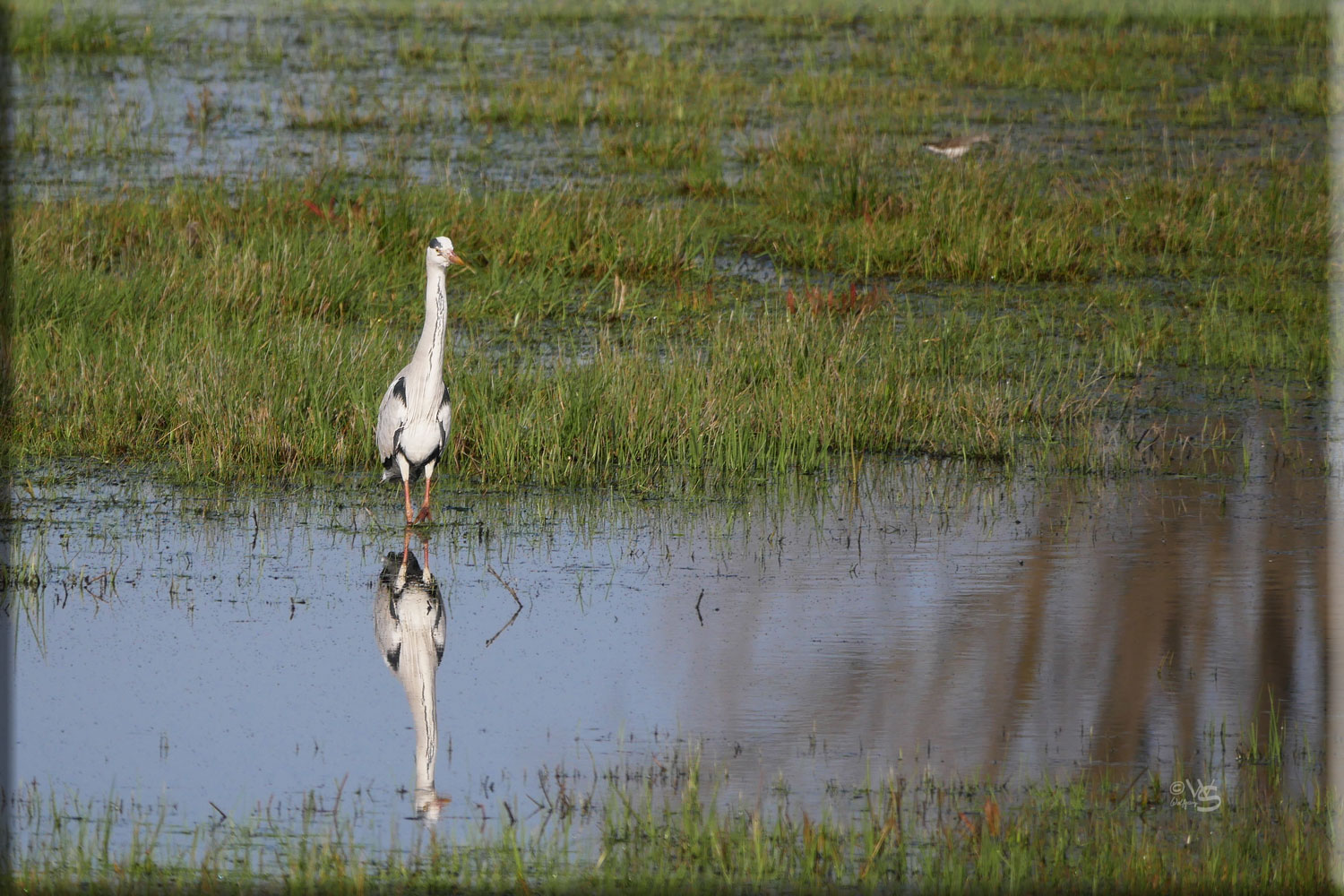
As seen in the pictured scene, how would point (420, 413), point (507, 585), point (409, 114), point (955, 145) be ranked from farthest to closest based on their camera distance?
1. point (409, 114)
2. point (955, 145)
3. point (420, 413)
4. point (507, 585)

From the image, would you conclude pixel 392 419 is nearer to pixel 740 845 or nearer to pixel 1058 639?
pixel 1058 639

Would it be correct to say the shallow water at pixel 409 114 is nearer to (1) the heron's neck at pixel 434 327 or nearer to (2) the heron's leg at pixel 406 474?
(1) the heron's neck at pixel 434 327

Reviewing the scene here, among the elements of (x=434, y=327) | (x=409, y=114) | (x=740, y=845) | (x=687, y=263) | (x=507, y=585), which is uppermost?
(x=409, y=114)

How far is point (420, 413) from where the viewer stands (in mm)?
7840

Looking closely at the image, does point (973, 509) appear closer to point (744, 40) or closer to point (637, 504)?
point (637, 504)

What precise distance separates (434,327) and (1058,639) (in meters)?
3.03

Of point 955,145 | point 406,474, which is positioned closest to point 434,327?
point 406,474

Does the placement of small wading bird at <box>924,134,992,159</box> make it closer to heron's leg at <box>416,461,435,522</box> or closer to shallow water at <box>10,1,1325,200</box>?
shallow water at <box>10,1,1325,200</box>

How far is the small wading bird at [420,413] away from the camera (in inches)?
308

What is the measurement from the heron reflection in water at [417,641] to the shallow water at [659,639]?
1.0 inches

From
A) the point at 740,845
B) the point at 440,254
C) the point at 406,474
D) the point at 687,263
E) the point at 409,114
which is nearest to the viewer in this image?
the point at 740,845

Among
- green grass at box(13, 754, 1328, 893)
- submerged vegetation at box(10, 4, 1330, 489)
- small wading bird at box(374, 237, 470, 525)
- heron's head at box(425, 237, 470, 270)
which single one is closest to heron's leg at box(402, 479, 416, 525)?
small wading bird at box(374, 237, 470, 525)

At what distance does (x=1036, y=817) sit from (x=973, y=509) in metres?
3.39

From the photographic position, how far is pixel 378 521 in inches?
317
